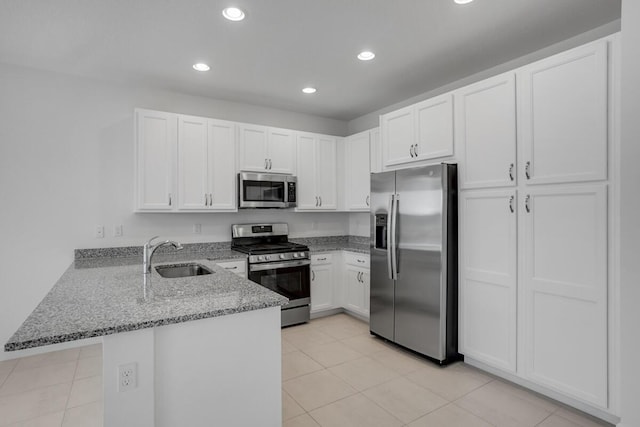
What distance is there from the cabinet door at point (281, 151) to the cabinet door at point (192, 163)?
78 cm

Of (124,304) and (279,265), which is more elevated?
(124,304)

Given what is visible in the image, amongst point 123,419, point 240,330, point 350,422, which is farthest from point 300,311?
point 123,419

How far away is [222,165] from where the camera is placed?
3.79 m

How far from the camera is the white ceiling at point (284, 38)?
2.28 meters

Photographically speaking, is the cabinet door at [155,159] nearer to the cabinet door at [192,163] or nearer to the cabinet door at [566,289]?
the cabinet door at [192,163]

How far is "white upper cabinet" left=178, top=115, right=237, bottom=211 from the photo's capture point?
3568mm

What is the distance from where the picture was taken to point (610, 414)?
2072 mm

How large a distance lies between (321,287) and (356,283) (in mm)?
443

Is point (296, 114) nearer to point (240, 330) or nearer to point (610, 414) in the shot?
point (240, 330)

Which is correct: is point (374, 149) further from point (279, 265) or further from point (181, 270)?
Result: point (181, 270)

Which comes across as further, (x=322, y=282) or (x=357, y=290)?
(x=322, y=282)

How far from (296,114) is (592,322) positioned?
12.8ft

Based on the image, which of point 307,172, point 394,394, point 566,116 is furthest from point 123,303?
point 307,172

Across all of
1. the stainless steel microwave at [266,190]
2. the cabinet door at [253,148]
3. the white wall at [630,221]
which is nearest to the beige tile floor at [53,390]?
the stainless steel microwave at [266,190]
